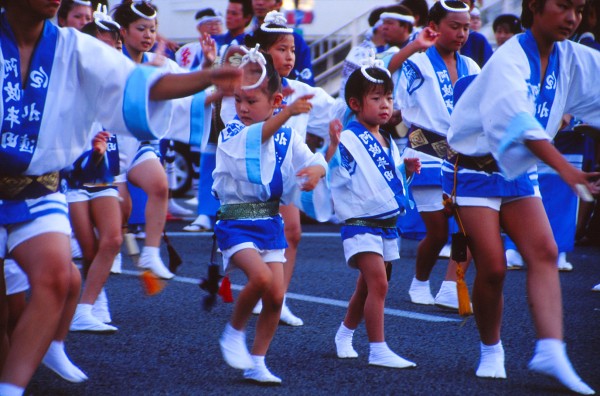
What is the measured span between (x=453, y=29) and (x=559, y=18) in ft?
6.84

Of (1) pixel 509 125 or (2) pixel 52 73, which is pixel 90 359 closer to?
(2) pixel 52 73

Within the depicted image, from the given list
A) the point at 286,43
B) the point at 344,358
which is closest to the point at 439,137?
the point at 286,43

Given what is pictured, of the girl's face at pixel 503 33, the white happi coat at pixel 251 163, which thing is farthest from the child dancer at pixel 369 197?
the girl's face at pixel 503 33

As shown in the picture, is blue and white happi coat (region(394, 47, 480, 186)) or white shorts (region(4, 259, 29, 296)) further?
blue and white happi coat (region(394, 47, 480, 186))

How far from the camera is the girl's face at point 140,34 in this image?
646 cm

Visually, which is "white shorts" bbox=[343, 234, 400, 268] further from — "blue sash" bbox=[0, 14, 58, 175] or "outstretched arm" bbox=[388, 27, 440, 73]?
"blue sash" bbox=[0, 14, 58, 175]

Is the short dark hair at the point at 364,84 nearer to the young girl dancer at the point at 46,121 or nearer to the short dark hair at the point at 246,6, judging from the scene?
the young girl dancer at the point at 46,121

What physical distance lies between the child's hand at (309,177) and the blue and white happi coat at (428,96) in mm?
1956

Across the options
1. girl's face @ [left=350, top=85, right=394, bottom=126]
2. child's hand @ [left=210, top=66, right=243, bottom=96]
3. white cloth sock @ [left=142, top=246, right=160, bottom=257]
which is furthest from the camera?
white cloth sock @ [left=142, top=246, right=160, bottom=257]

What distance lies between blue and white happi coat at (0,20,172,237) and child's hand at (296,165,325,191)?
0.98 metres

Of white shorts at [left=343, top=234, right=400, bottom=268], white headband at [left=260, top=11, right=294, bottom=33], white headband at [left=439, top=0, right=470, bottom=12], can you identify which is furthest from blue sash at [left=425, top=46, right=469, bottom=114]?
white shorts at [left=343, top=234, right=400, bottom=268]

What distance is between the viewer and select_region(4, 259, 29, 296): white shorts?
3.90 m

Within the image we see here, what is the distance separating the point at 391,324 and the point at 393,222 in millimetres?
963

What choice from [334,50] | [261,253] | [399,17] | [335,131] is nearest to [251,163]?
[261,253]
